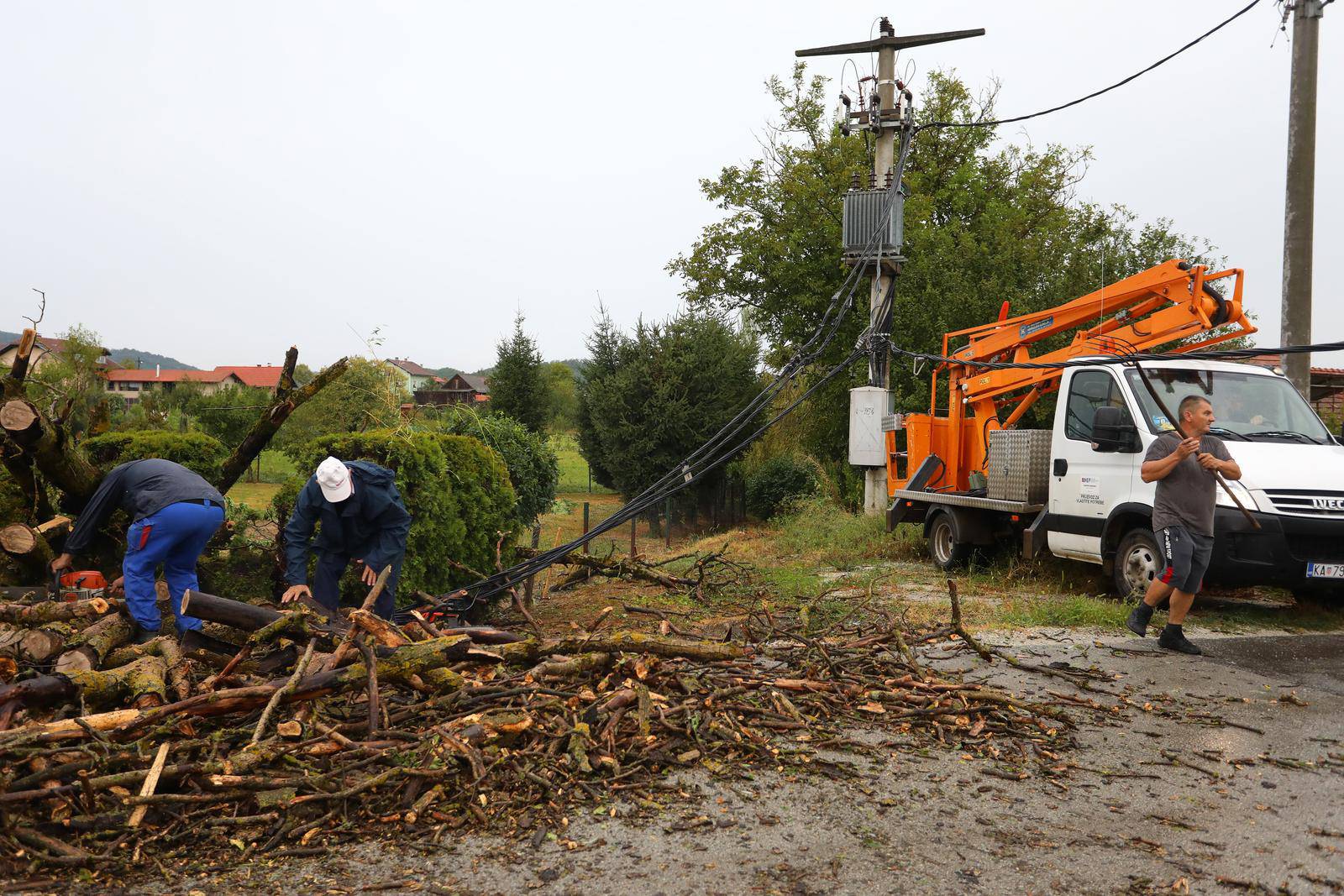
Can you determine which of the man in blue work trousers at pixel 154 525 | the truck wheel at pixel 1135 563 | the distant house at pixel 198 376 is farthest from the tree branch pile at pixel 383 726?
the distant house at pixel 198 376

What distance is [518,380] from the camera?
3338 centimetres

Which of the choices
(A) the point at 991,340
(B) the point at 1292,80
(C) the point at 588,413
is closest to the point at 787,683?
(A) the point at 991,340

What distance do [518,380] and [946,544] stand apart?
23603mm

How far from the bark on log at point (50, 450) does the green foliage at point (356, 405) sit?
1.72 metres

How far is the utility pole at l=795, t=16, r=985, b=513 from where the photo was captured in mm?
15922

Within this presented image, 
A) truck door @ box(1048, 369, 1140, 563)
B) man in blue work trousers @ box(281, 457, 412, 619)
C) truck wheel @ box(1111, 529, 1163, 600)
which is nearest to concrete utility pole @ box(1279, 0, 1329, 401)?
truck door @ box(1048, 369, 1140, 563)

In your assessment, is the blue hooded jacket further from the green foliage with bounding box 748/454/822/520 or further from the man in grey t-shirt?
the green foliage with bounding box 748/454/822/520

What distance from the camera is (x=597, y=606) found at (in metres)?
9.52

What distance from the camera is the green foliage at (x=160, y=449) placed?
8.45 meters

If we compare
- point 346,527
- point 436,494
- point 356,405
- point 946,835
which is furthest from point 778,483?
point 946,835

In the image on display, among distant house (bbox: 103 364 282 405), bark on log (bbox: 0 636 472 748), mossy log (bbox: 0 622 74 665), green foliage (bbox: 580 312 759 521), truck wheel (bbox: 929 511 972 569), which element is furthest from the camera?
distant house (bbox: 103 364 282 405)

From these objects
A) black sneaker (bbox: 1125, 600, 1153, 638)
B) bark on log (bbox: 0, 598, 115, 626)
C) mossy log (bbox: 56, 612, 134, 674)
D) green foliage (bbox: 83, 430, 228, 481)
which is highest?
green foliage (bbox: 83, 430, 228, 481)

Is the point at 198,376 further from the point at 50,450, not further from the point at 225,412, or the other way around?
the point at 50,450

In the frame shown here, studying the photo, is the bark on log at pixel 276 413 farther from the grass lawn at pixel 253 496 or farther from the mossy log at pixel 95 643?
the mossy log at pixel 95 643
